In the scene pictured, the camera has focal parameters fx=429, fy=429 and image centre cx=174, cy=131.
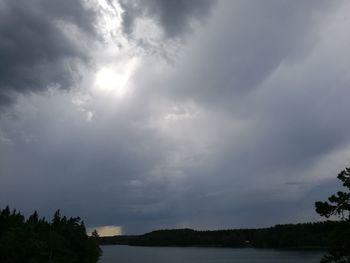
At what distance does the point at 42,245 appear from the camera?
64.6 m

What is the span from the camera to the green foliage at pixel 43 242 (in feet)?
206

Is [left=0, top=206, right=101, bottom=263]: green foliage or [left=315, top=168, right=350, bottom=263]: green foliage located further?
[left=0, top=206, right=101, bottom=263]: green foliage

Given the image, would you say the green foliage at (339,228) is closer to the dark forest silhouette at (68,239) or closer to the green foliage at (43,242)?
the dark forest silhouette at (68,239)

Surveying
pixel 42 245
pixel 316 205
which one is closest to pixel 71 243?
pixel 42 245

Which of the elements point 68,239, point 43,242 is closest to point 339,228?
point 43,242

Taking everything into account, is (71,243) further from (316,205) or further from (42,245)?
(316,205)

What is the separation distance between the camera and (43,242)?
69125 mm

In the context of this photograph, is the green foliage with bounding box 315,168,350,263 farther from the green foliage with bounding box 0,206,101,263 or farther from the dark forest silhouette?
the green foliage with bounding box 0,206,101,263

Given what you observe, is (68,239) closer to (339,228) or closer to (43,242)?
(43,242)

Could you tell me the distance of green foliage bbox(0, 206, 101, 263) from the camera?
206 feet

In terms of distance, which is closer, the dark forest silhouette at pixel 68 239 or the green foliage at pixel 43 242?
the dark forest silhouette at pixel 68 239

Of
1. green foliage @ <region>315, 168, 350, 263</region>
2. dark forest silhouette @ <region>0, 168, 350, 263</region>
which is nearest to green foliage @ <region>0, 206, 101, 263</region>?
dark forest silhouette @ <region>0, 168, 350, 263</region>

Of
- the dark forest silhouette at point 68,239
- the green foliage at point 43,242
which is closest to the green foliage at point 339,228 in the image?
the dark forest silhouette at point 68,239

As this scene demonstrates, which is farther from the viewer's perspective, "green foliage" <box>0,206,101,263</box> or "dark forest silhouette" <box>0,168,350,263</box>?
"green foliage" <box>0,206,101,263</box>
